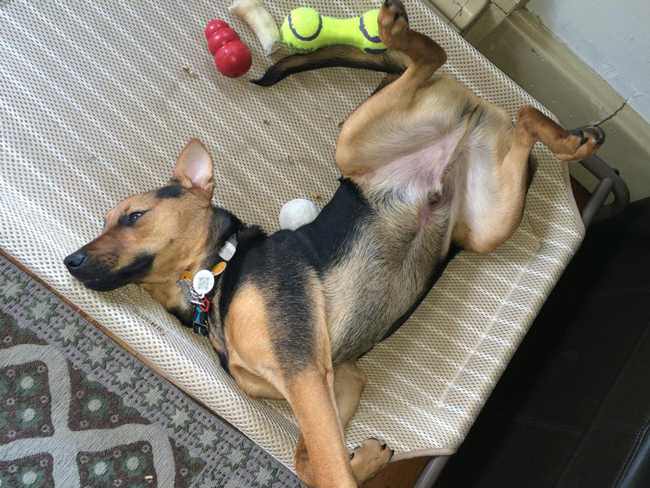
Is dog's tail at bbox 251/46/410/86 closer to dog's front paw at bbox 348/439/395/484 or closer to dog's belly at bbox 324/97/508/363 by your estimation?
dog's belly at bbox 324/97/508/363

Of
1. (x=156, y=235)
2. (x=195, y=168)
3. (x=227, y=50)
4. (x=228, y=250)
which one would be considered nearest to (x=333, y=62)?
(x=227, y=50)

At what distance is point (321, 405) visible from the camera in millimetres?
1552

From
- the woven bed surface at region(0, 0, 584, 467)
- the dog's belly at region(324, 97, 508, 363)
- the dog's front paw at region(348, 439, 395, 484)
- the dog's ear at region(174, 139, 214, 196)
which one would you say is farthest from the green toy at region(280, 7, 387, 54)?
the dog's front paw at region(348, 439, 395, 484)

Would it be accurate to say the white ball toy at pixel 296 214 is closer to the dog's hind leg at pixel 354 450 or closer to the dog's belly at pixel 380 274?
the dog's belly at pixel 380 274

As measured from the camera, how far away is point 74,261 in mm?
1615

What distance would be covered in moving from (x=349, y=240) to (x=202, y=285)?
0.57m

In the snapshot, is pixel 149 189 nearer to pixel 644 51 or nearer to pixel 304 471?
pixel 304 471

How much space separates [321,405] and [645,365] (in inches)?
43.8

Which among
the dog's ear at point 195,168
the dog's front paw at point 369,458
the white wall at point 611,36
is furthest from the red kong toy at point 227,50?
the dog's front paw at point 369,458

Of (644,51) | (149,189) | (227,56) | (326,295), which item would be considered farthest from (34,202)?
(644,51)

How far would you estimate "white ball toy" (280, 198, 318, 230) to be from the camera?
2.13m

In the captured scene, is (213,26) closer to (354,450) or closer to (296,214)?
(296,214)

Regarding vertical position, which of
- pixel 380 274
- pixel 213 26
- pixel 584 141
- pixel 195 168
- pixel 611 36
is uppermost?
pixel 611 36

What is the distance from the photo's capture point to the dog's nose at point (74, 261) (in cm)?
162
